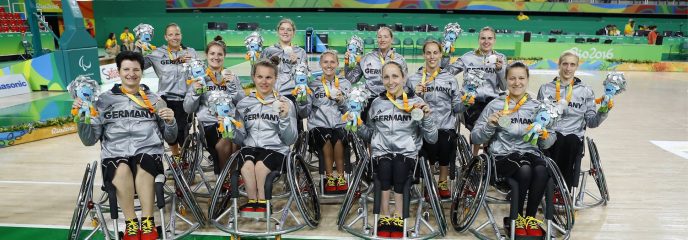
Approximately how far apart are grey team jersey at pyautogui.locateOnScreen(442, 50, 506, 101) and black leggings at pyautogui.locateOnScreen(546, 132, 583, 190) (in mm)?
711

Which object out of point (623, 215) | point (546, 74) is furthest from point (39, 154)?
point (546, 74)

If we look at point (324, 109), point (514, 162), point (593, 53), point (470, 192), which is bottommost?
point (470, 192)

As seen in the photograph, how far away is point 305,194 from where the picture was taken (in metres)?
3.71

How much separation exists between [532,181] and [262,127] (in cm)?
170

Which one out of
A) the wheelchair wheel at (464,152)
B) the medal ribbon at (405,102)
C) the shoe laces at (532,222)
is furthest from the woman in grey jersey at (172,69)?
the shoe laces at (532,222)

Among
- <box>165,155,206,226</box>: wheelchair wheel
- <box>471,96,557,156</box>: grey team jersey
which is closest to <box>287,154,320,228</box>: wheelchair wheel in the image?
<box>165,155,206,226</box>: wheelchair wheel

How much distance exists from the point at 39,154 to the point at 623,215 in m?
5.47

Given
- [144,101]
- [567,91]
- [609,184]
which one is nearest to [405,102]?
[567,91]

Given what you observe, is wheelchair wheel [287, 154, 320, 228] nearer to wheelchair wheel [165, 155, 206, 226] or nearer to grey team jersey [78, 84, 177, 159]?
wheelchair wheel [165, 155, 206, 226]

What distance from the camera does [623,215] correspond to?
11.9 feet

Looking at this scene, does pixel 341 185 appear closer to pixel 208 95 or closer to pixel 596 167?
pixel 208 95

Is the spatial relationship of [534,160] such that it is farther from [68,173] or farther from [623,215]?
[68,173]

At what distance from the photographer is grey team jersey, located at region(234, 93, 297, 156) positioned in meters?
3.15

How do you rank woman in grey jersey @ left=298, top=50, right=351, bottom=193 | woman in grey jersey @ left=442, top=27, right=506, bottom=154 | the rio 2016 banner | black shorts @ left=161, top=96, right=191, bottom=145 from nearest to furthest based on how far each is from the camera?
woman in grey jersey @ left=298, top=50, right=351, bottom=193 < woman in grey jersey @ left=442, top=27, right=506, bottom=154 < black shorts @ left=161, top=96, right=191, bottom=145 < the rio 2016 banner
